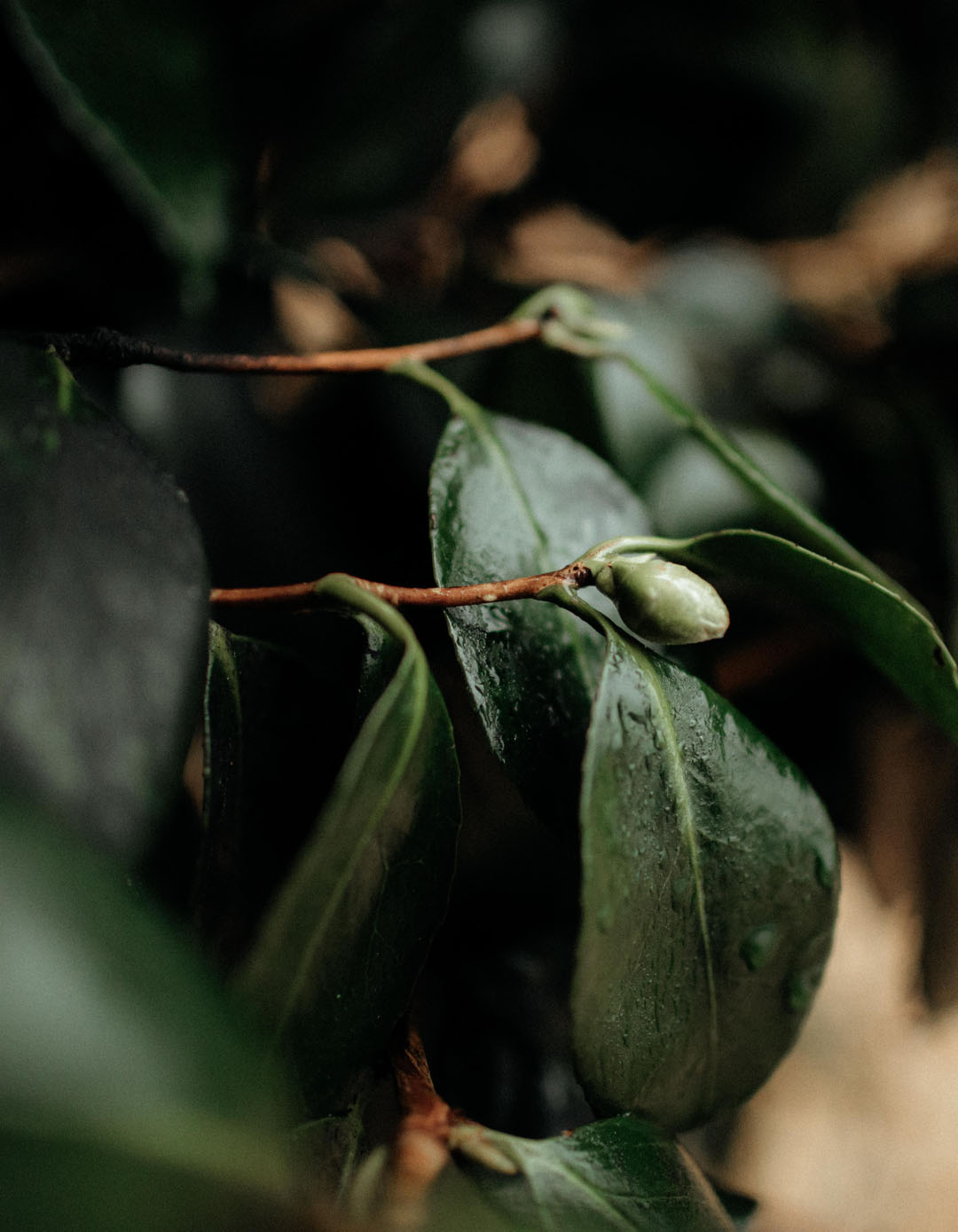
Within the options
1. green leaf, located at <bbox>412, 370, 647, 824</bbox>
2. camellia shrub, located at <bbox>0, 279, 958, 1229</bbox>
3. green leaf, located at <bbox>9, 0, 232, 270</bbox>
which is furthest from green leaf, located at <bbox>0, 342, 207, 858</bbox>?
green leaf, located at <bbox>9, 0, 232, 270</bbox>

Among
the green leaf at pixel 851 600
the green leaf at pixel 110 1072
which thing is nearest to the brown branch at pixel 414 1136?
the green leaf at pixel 110 1072

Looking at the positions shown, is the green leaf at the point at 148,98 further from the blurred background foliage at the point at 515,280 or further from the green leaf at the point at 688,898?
the green leaf at the point at 688,898

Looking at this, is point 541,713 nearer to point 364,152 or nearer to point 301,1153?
Answer: point 301,1153

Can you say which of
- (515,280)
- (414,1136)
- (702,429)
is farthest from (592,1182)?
(515,280)

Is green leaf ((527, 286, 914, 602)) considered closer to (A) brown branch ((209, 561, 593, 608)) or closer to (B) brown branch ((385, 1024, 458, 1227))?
(A) brown branch ((209, 561, 593, 608))

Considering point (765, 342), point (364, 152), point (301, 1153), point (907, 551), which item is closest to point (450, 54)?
point (364, 152)

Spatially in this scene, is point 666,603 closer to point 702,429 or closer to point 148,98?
point 702,429
